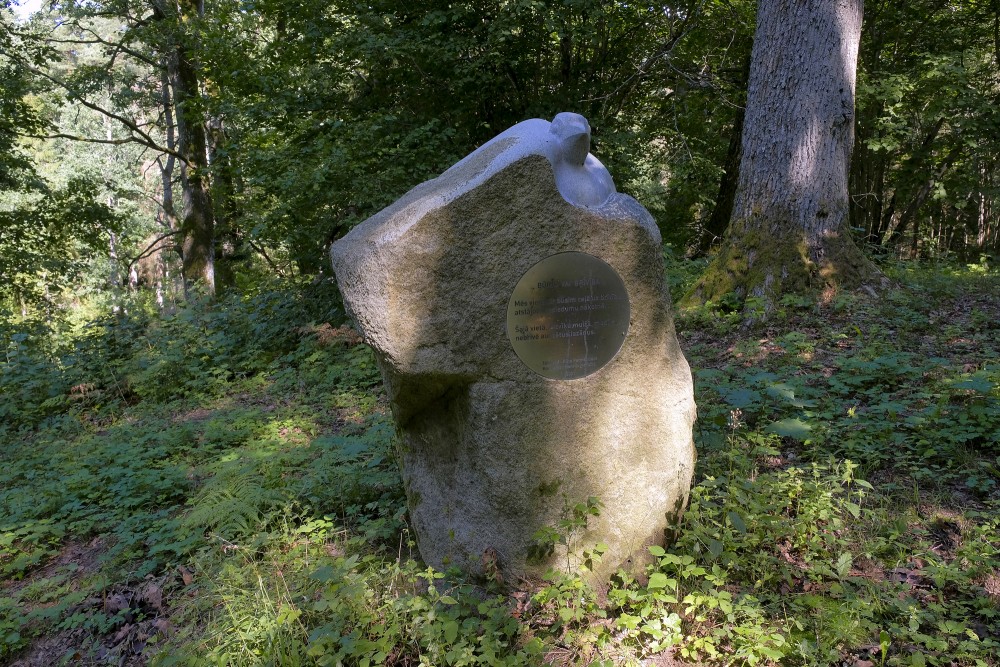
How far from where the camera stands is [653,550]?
274 cm

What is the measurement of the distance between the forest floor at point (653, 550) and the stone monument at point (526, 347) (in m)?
0.26

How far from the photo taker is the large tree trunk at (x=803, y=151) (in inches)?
245

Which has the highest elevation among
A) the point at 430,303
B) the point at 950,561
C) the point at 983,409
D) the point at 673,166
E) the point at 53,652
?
the point at 673,166

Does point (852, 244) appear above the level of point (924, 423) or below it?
above

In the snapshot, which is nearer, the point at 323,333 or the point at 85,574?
the point at 85,574

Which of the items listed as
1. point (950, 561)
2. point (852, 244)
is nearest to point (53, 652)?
point (950, 561)

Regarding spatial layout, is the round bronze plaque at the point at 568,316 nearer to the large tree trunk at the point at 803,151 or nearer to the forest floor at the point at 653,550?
the forest floor at the point at 653,550

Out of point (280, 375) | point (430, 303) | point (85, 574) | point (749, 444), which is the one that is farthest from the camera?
point (280, 375)

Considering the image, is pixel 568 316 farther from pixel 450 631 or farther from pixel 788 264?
pixel 788 264

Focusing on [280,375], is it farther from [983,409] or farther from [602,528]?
[983,409]

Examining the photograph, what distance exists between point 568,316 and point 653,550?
43.0 inches

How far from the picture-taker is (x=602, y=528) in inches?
114

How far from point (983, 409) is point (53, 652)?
206 inches

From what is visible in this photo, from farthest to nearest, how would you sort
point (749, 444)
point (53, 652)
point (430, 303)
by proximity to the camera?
point (749, 444)
point (53, 652)
point (430, 303)
